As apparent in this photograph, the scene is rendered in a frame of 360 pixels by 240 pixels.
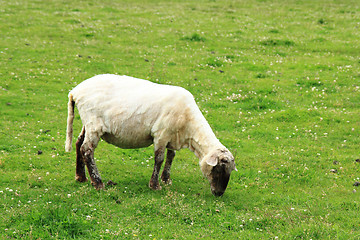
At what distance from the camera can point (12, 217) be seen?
9109 mm

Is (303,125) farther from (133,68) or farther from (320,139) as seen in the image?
(133,68)

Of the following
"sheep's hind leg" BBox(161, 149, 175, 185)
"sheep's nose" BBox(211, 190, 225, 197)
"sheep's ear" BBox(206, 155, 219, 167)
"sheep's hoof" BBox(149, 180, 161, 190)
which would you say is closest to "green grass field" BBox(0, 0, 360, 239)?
"sheep's nose" BBox(211, 190, 225, 197)

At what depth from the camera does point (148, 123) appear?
36.6 ft

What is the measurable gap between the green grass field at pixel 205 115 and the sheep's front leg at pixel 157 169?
0.29 metres

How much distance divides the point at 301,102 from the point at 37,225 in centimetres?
1344

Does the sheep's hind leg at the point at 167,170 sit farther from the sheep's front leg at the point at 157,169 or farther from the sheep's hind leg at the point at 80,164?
the sheep's hind leg at the point at 80,164

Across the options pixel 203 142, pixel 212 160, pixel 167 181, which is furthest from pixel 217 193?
pixel 167 181

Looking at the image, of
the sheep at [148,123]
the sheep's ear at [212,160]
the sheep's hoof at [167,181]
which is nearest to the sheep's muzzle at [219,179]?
the sheep at [148,123]

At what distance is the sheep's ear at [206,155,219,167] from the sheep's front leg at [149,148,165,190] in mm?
1341

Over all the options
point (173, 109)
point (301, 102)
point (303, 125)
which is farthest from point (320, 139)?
point (173, 109)

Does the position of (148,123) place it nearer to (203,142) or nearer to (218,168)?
(203,142)

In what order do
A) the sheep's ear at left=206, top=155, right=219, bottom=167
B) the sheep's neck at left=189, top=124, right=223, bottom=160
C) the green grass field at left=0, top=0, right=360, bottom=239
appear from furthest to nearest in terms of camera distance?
the sheep's neck at left=189, top=124, right=223, bottom=160
the sheep's ear at left=206, top=155, right=219, bottom=167
the green grass field at left=0, top=0, right=360, bottom=239

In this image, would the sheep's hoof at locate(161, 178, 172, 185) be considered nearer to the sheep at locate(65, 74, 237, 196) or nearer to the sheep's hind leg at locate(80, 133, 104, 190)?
the sheep at locate(65, 74, 237, 196)

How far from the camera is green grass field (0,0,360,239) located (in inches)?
382
